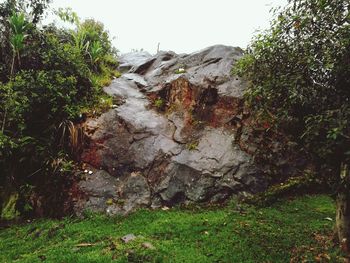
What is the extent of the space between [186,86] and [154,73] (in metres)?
3.17

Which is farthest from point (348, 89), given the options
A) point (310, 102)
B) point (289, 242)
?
point (289, 242)

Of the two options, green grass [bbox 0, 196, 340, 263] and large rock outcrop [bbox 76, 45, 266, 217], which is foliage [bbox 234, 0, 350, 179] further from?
large rock outcrop [bbox 76, 45, 266, 217]

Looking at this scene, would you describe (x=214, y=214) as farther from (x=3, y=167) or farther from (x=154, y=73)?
(x=154, y=73)

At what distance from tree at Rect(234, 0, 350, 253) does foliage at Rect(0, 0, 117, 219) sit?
661 centimetres

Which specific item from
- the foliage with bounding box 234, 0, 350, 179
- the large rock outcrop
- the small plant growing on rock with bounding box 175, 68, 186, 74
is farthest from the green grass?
the small plant growing on rock with bounding box 175, 68, 186, 74

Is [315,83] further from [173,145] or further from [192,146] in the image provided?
[173,145]

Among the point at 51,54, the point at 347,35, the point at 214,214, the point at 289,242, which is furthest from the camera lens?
the point at 51,54

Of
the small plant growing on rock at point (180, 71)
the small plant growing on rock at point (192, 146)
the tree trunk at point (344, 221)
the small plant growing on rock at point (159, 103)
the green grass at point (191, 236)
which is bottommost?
the green grass at point (191, 236)

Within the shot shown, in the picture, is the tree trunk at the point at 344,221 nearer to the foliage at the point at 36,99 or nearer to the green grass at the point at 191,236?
the green grass at the point at 191,236

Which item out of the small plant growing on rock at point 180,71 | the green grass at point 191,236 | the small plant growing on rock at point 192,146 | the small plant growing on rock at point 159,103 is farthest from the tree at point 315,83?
the small plant growing on rock at point 180,71

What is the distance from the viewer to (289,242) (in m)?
7.02

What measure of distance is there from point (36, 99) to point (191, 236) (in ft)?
22.2

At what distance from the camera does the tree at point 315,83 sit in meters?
5.31

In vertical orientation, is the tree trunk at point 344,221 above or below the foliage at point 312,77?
below
